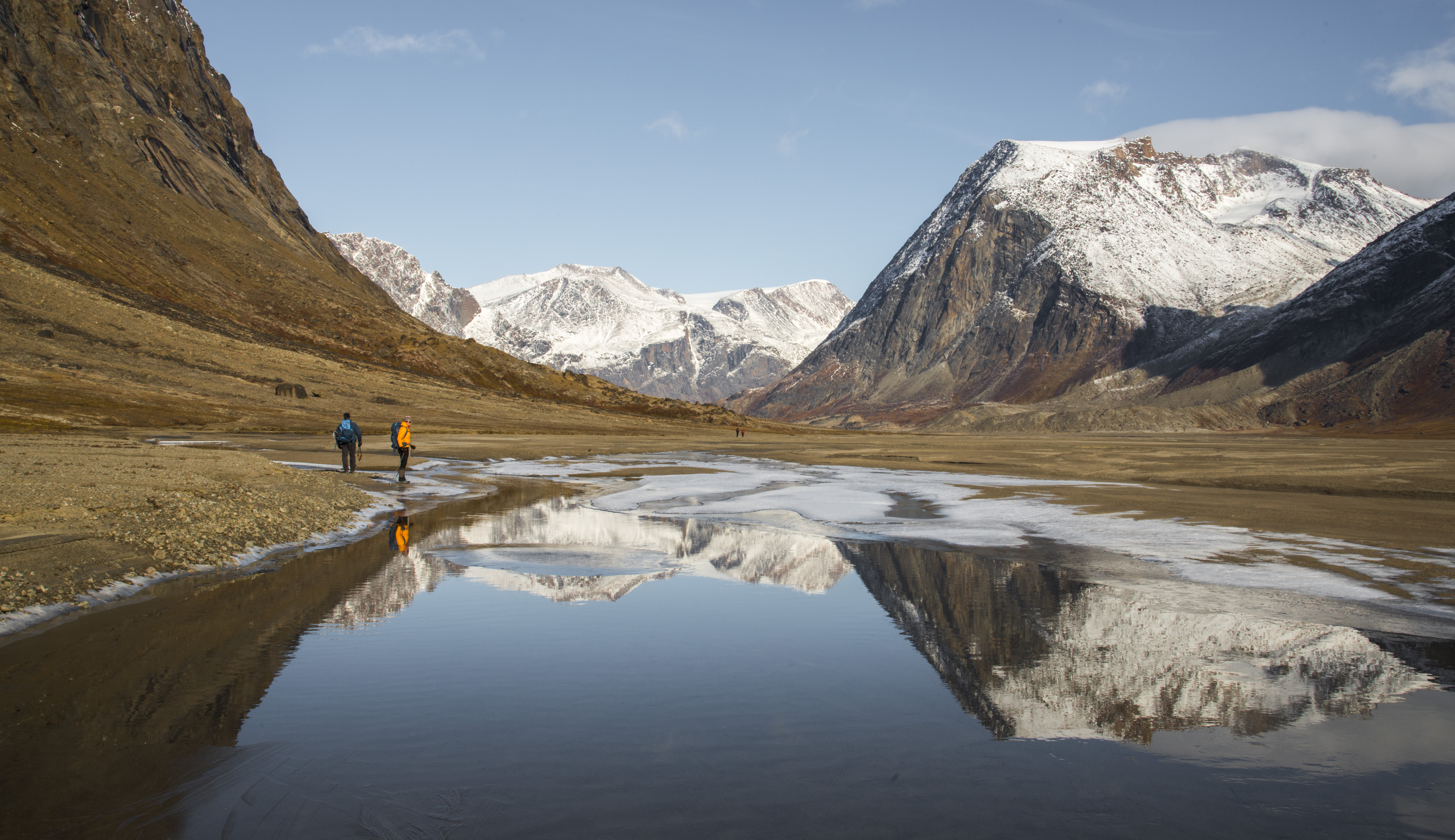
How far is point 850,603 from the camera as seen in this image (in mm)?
13117

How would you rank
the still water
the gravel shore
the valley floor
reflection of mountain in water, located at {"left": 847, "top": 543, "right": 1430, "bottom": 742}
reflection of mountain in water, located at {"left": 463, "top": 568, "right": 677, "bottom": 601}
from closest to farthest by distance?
the still water, reflection of mountain in water, located at {"left": 847, "top": 543, "right": 1430, "bottom": 742}, the gravel shore, the valley floor, reflection of mountain in water, located at {"left": 463, "top": 568, "right": 677, "bottom": 601}

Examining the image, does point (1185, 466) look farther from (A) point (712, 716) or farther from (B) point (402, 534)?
(A) point (712, 716)

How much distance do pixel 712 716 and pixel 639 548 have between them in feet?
35.0

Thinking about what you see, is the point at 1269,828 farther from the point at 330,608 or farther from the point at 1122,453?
the point at 1122,453

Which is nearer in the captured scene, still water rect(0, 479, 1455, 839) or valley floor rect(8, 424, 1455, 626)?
still water rect(0, 479, 1455, 839)

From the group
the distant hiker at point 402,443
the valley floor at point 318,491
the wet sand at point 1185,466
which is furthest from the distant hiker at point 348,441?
the wet sand at point 1185,466

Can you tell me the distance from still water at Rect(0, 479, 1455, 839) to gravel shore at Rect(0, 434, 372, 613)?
109cm

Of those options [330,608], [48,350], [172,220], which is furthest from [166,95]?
[330,608]

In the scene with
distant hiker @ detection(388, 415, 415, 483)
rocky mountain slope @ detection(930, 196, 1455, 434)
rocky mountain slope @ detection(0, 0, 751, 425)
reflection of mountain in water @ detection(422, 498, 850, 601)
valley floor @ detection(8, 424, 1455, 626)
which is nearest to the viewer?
valley floor @ detection(8, 424, 1455, 626)

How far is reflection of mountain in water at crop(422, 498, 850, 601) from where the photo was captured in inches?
575

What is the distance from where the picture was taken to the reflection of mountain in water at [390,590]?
453 inches

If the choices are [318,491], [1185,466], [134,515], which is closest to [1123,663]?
[134,515]

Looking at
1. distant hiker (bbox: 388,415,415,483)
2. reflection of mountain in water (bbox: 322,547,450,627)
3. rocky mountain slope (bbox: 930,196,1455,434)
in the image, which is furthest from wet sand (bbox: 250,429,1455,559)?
rocky mountain slope (bbox: 930,196,1455,434)

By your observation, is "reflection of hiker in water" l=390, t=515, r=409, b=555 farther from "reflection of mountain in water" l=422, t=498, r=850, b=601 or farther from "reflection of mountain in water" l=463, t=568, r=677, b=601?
"reflection of mountain in water" l=463, t=568, r=677, b=601
